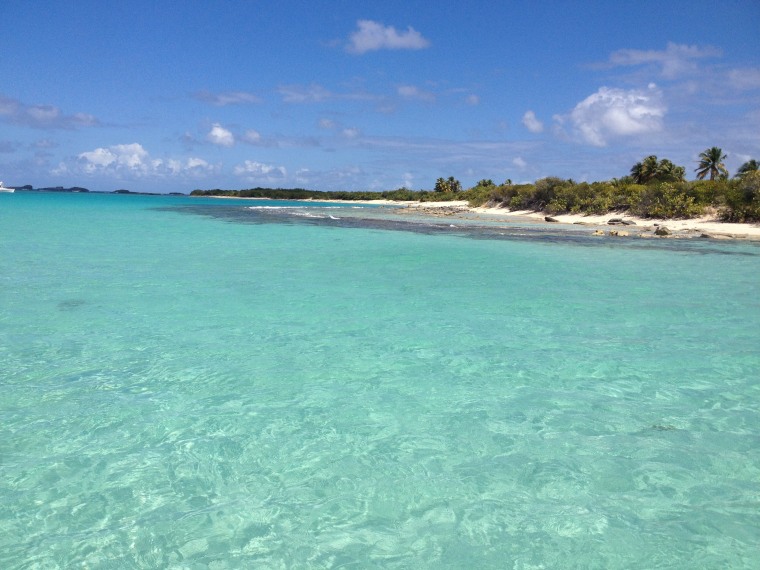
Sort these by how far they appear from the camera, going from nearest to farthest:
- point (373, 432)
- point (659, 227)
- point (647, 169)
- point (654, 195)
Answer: point (373, 432) < point (659, 227) < point (654, 195) < point (647, 169)

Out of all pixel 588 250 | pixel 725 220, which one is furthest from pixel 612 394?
pixel 725 220

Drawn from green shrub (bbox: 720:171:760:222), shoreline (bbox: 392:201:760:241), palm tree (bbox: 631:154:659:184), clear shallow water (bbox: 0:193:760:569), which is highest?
palm tree (bbox: 631:154:659:184)

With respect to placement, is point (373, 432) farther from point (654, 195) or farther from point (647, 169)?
point (647, 169)

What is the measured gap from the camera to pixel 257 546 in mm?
3807

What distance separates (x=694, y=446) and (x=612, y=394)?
1.41 meters

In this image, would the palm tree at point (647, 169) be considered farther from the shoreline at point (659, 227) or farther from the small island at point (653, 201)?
the shoreline at point (659, 227)

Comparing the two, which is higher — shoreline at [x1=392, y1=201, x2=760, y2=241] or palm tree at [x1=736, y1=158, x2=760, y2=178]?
palm tree at [x1=736, y1=158, x2=760, y2=178]

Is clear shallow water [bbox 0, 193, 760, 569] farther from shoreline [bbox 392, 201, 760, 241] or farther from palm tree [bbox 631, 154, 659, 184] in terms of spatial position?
palm tree [bbox 631, 154, 659, 184]

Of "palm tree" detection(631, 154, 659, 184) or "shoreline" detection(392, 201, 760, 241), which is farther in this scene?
"palm tree" detection(631, 154, 659, 184)

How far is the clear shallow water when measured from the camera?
12.8ft

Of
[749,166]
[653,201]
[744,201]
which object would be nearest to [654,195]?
[653,201]

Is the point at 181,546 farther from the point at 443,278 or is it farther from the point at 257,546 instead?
the point at 443,278

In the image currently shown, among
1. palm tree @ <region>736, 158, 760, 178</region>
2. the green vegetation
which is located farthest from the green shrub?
palm tree @ <region>736, 158, 760, 178</region>

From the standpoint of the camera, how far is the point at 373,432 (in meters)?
5.59
